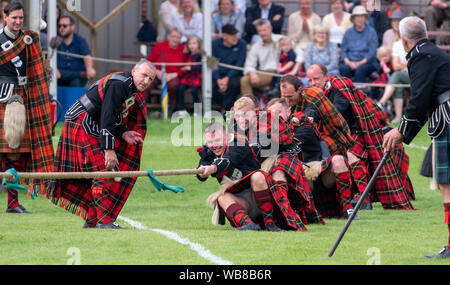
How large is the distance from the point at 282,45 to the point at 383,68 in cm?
170

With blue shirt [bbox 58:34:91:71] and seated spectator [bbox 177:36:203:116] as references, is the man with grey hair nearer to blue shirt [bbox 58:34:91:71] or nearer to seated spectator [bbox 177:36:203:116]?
seated spectator [bbox 177:36:203:116]

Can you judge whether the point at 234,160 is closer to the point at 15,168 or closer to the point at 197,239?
the point at 197,239

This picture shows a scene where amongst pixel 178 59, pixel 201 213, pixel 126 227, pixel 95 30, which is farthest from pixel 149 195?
pixel 95 30

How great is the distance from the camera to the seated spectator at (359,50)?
643 inches

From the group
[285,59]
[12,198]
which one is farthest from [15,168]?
[285,59]

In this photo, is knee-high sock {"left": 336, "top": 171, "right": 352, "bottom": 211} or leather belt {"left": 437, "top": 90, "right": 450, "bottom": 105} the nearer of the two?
leather belt {"left": 437, "top": 90, "right": 450, "bottom": 105}

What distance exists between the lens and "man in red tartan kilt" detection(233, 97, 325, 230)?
7.98 metres

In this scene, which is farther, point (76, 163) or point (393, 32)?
point (393, 32)

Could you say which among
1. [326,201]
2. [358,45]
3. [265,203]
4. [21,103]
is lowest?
[326,201]

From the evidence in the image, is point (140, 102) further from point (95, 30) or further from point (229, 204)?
point (95, 30)

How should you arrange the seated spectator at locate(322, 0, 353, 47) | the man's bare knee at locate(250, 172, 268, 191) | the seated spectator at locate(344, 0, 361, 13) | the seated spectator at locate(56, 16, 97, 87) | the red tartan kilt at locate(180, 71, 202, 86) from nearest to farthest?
the man's bare knee at locate(250, 172, 268, 191), the seated spectator at locate(56, 16, 97, 87), the red tartan kilt at locate(180, 71, 202, 86), the seated spectator at locate(322, 0, 353, 47), the seated spectator at locate(344, 0, 361, 13)

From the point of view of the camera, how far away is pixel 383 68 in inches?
658

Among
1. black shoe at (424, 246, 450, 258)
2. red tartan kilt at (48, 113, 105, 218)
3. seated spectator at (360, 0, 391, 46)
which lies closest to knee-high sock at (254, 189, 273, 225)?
red tartan kilt at (48, 113, 105, 218)

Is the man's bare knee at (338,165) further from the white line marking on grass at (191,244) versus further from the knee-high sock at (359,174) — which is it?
the white line marking on grass at (191,244)
